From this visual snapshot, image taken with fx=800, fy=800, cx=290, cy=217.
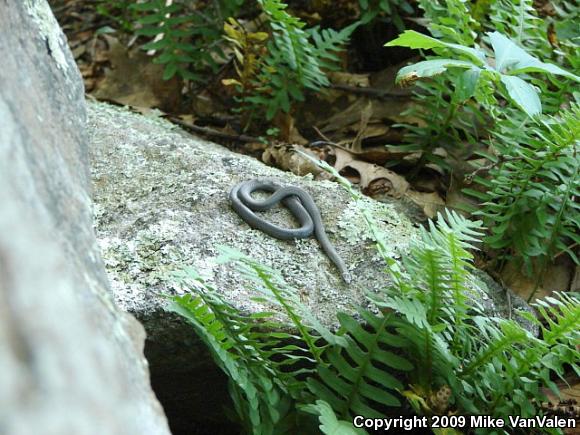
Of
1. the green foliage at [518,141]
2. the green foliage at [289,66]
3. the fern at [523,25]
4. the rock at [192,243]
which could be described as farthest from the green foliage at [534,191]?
the green foliage at [289,66]

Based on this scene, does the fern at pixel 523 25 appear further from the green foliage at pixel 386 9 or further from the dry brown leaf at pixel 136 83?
the dry brown leaf at pixel 136 83

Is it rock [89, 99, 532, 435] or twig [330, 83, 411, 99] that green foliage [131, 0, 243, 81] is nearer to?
twig [330, 83, 411, 99]

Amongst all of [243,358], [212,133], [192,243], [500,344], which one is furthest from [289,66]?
[500,344]

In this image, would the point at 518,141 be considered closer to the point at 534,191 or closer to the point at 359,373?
the point at 534,191

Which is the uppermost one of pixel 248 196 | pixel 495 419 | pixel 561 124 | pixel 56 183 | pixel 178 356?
pixel 56 183

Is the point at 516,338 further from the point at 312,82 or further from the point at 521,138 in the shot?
the point at 312,82

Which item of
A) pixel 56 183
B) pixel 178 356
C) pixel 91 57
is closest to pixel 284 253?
pixel 178 356
